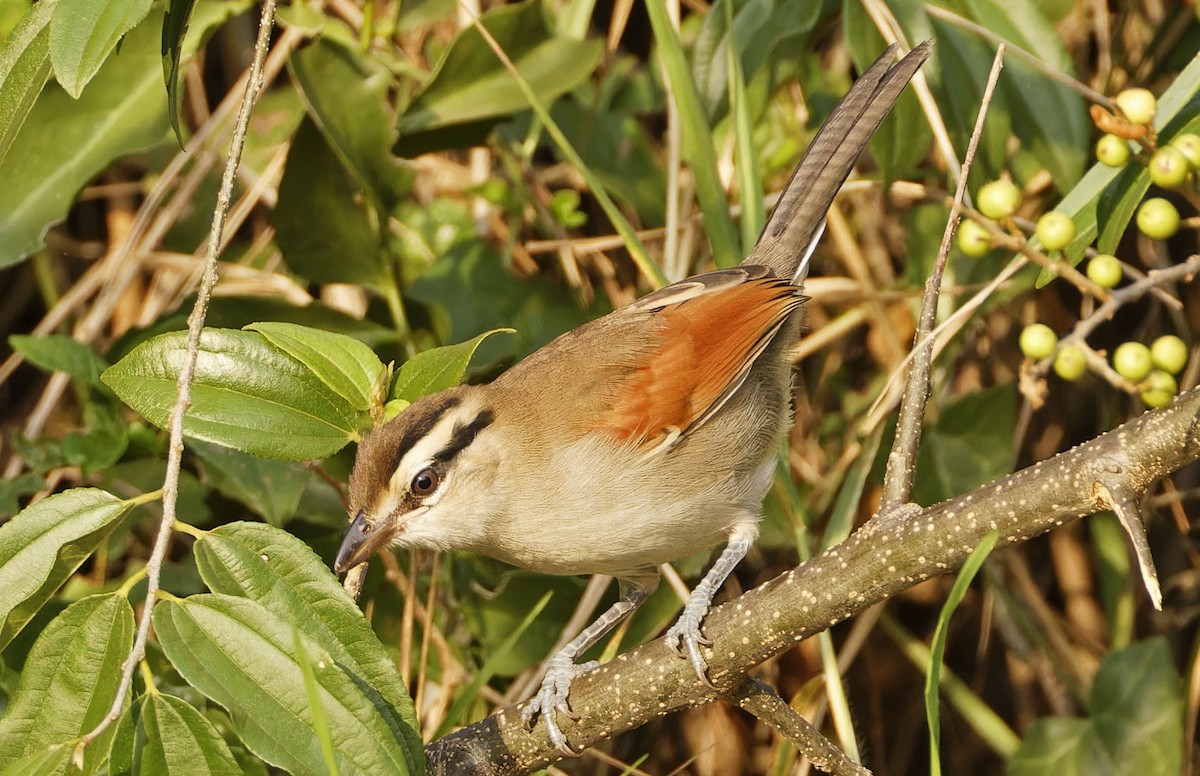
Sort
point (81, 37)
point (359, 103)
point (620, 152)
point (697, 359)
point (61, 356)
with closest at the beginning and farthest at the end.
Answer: point (81, 37) < point (697, 359) < point (61, 356) < point (359, 103) < point (620, 152)

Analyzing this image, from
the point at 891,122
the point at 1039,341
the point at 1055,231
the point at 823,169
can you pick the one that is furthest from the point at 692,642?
the point at 891,122

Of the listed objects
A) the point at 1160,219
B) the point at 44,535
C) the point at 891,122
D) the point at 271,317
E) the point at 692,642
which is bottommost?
the point at 692,642

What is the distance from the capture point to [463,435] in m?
2.97

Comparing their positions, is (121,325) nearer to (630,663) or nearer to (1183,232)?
(630,663)

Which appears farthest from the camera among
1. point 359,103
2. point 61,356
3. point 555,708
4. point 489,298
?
point 489,298

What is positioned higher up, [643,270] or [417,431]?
[417,431]

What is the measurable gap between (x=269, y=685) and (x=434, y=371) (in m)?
0.76

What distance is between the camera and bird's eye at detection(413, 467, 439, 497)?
2.85 m

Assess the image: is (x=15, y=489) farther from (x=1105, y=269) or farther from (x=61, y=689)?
(x=1105, y=269)

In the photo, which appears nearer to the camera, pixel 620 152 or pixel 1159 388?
pixel 1159 388

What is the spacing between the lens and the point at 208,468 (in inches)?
140

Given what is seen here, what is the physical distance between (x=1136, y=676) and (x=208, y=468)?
2728mm

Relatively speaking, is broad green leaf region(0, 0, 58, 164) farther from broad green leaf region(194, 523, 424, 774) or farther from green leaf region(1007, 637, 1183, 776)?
green leaf region(1007, 637, 1183, 776)

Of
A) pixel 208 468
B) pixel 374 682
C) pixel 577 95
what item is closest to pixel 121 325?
pixel 208 468
